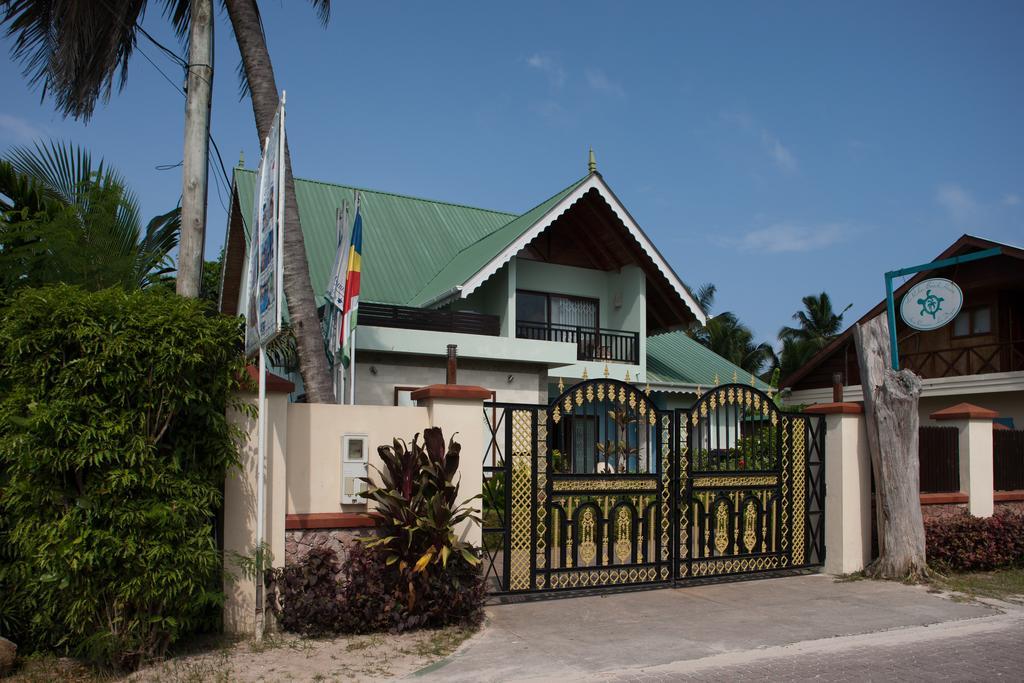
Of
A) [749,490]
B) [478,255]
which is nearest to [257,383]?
[749,490]

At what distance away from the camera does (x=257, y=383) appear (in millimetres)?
7125

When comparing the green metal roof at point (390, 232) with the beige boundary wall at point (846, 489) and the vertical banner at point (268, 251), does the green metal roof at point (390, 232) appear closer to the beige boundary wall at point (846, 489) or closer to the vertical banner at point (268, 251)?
the vertical banner at point (268, 251)

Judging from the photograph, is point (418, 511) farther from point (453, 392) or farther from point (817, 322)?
point (817, 322)

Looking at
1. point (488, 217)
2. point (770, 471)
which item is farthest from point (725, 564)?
point (488, 217)

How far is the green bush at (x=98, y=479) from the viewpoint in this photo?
5977 millimetres

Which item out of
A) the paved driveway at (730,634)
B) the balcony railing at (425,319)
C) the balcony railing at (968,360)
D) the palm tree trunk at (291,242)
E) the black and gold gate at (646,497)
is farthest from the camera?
the balcony railing at (968,360)

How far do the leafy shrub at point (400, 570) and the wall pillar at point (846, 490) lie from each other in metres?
5.15

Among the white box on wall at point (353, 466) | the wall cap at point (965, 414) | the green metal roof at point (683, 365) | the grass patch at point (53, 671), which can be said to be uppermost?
the green metal roof at point (683, 365)

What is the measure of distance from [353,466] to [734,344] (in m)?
43.3

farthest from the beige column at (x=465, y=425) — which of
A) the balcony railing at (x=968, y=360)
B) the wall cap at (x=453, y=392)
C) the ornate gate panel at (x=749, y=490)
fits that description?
the balcony railing at (x=968, y=360)

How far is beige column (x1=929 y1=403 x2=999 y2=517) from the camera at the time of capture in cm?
1148

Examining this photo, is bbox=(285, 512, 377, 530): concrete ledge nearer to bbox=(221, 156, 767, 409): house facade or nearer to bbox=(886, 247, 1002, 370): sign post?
bbox=(886, 247, 1002, 370): sign post

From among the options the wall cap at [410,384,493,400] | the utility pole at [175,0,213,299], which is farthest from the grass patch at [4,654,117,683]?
the utility pole at [175,0,213,299]

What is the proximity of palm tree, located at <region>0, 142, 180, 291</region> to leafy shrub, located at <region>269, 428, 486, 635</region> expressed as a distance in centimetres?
463
